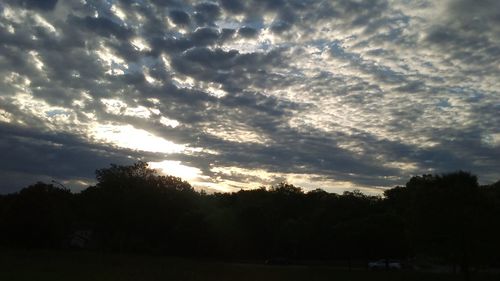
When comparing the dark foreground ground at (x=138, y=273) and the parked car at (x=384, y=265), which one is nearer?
the dark foreground ground at (x=138, y=273)

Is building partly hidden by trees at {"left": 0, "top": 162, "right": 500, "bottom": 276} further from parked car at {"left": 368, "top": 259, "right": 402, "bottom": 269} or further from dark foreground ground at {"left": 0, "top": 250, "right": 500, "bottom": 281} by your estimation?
dark foreground ground at {"left": 0, "top": 250, "right": 500, "bottom": 281}

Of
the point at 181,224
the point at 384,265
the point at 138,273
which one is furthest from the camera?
the point at 181,224

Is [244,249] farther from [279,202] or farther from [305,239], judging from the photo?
[279,202]

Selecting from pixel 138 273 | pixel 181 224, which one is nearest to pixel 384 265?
pixel 181 224

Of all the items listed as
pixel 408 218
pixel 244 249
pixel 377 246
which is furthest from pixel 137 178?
pixel 408 218

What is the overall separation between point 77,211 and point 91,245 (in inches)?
320

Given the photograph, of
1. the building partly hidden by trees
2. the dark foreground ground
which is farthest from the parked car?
the dark foreground ground

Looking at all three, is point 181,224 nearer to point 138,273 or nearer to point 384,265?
point 384,265

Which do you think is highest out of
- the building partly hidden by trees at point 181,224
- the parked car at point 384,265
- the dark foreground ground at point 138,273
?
the building partly hidden by trees at point 181,224

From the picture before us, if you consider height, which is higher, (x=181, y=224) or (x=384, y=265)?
(x=181, y=224)

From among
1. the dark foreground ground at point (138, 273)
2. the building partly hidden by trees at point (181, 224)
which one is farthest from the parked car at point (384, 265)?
the dark foreground ground at point (138, 273)

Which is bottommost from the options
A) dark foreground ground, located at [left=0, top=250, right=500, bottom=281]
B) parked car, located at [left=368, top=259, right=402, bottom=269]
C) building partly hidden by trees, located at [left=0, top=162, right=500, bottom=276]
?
dark foreground ground, located at [left=0, top=250, right=500, bottom=281]

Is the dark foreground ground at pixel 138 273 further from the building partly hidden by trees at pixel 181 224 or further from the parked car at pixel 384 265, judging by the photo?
the parked car at pixel 384 265

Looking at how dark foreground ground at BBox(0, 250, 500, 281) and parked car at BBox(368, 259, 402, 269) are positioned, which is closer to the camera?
dark foreground ground at BBox(0, 250, 500, 281)
